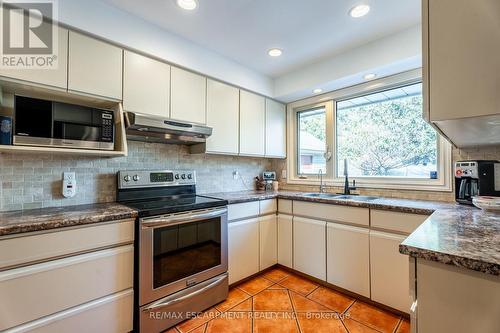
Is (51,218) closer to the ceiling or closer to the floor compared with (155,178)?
closer to the floor

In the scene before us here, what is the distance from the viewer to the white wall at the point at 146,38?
1.59 m

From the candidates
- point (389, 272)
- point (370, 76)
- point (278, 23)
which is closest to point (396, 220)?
point (389, 272)

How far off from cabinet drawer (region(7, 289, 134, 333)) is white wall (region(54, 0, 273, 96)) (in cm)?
185

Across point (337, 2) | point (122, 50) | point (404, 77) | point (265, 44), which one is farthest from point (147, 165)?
point (404, 77)

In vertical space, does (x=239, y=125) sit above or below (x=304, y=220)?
above

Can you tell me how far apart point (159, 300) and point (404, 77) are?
294 cm

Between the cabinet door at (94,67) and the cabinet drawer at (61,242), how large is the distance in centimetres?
98

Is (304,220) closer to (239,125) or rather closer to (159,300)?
(239,125)

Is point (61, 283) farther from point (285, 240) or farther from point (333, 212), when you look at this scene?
point (333, 212)

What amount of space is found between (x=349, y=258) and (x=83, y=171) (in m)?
2.41

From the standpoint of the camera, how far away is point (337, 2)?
165 cm

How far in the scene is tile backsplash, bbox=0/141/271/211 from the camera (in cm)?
158

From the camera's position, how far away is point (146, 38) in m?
1.90

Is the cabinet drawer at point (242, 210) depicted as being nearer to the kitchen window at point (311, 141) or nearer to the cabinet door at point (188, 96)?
the cabinet door at point (188, 96)
